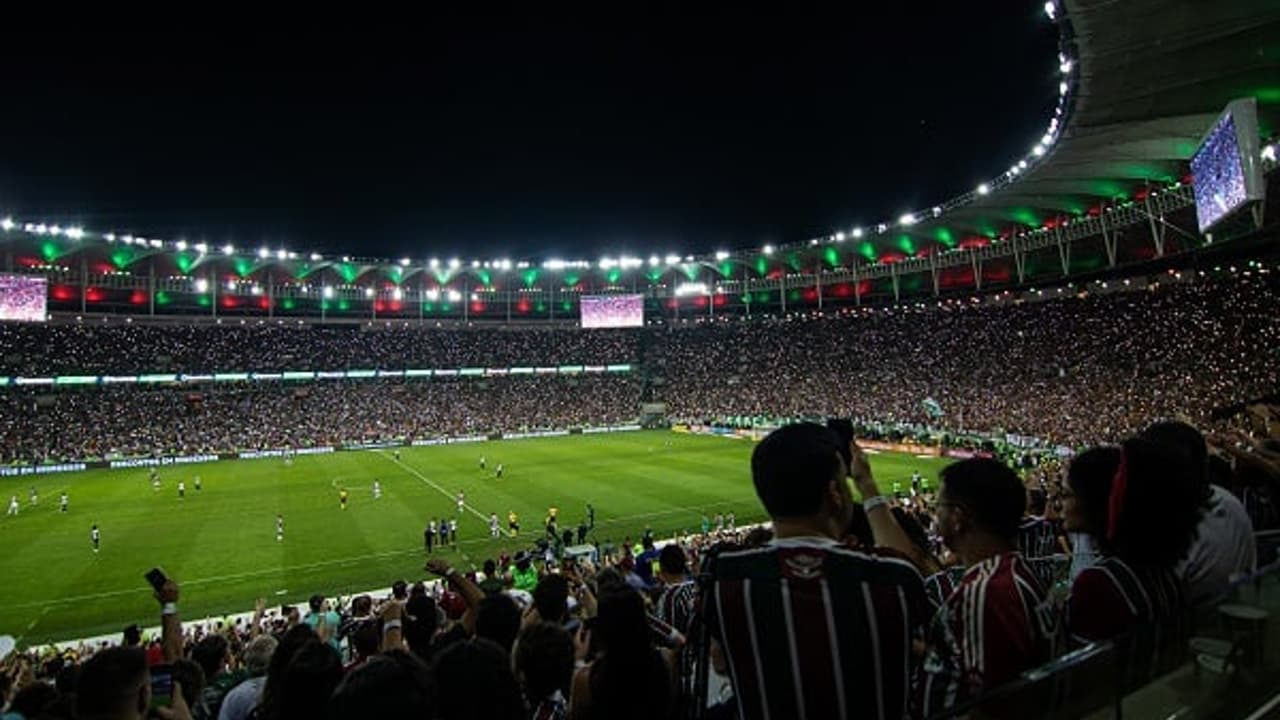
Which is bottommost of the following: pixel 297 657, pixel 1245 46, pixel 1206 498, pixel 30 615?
pixel 30 615

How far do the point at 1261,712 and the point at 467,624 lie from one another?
5.22 m

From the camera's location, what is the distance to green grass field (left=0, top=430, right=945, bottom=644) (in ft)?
68.4

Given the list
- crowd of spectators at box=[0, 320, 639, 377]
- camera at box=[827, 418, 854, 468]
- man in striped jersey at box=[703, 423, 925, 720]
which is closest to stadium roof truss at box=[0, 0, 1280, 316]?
crowd of spectators at box=[0, 320, 639, 377]

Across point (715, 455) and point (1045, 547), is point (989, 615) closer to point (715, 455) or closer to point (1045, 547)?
point (1045, 547)

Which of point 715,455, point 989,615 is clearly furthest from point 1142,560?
point 715,455

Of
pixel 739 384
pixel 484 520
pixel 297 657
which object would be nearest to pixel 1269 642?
pixel 297 657

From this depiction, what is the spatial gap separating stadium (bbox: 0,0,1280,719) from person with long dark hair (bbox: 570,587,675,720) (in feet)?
0.06

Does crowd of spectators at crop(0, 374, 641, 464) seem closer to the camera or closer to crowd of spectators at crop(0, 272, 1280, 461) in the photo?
crowd of spectators at crop(0, 272, 1280, 461)

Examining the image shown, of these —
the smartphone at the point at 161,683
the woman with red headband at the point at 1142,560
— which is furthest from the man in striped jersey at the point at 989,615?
the smartphone at the point at 161,683

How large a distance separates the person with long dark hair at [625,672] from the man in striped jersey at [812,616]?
47cm

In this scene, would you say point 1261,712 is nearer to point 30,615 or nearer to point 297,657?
point 297,657

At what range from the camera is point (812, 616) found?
7.32 ft

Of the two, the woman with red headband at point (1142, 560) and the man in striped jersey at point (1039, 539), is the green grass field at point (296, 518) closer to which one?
the man in striped jersey at point (1039, 539)

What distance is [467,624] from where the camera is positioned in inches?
228
